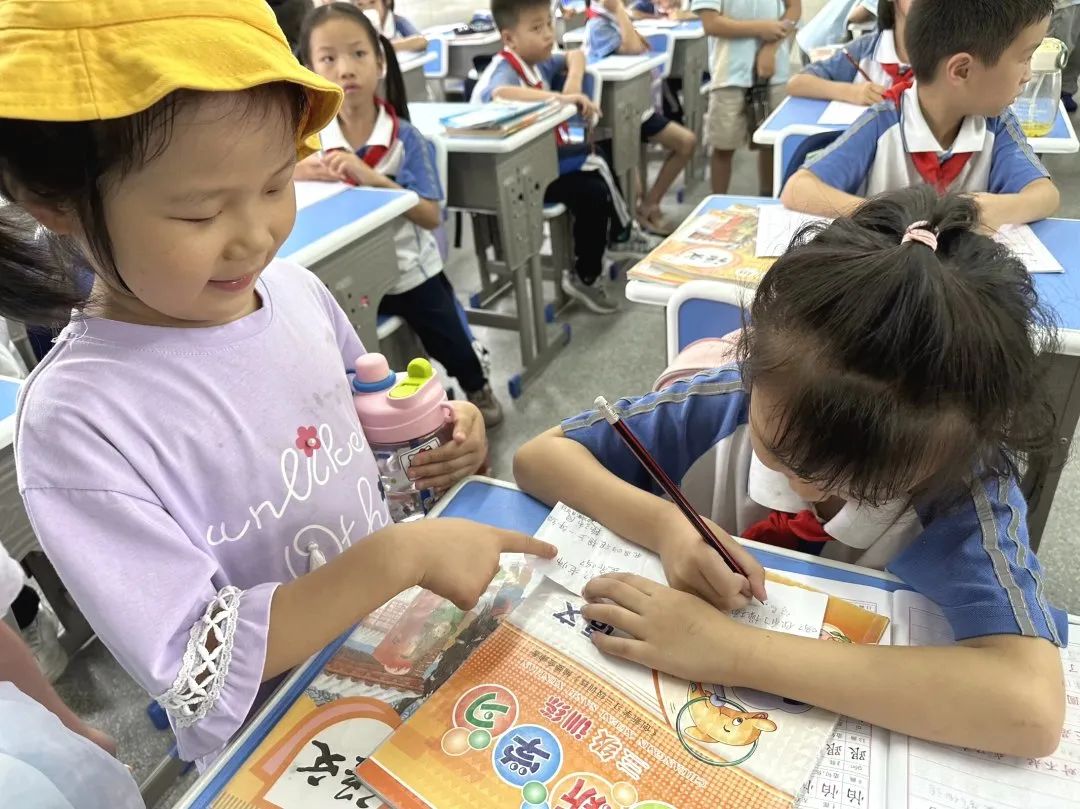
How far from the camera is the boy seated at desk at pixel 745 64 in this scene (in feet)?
11.1

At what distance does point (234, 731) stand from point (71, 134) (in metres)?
0.45

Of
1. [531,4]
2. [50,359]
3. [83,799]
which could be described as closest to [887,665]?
[83,799]

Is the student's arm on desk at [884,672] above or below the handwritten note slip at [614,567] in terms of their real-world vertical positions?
above

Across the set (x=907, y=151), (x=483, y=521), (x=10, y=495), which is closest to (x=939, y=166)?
(x=907, y=151)

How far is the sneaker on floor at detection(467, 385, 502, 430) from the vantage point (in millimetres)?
2355

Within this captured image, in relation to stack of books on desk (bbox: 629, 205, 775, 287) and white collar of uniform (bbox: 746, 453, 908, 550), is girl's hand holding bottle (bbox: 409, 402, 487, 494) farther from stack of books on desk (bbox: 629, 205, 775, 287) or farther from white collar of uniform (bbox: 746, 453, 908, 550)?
stack of books on desk (bbox: 629, 205, 775, 287)

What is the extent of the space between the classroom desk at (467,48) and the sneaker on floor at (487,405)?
2.73 metres

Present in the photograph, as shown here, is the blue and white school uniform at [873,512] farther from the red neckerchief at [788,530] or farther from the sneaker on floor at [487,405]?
the sneaker on floor at [487,405]

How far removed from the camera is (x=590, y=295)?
3.04m

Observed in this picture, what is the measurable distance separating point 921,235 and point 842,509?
0.29 m

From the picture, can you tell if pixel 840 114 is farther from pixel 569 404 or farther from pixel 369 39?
pixel 369 39

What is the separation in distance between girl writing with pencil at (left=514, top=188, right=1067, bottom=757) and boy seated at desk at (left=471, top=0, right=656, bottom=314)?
7.26 feet

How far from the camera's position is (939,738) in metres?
0.57

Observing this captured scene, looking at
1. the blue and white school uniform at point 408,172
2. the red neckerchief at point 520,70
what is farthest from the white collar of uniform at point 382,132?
the red neckerchief at point 520,70
